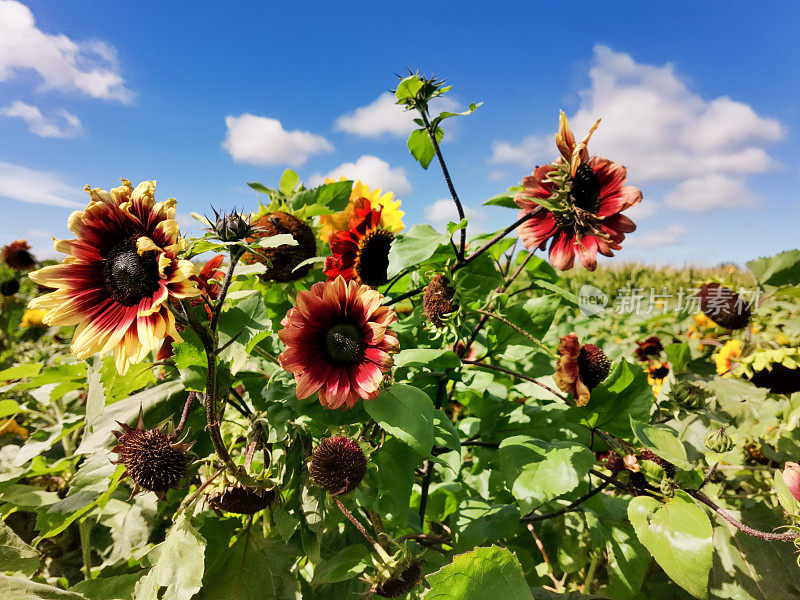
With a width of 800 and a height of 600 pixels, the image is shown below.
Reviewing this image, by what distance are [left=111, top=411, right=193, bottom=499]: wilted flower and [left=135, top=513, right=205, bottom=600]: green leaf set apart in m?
0.05

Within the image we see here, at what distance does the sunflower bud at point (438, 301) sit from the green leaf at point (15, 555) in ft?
2.14

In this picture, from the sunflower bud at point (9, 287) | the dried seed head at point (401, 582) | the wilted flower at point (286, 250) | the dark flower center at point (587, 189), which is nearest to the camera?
the dried seed head at point (401, 582)

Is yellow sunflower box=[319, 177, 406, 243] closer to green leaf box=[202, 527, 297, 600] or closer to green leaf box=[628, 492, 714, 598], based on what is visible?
green leaf box=[202, 527, 297, 600]

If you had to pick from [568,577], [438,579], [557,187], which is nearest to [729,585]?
[568,577]

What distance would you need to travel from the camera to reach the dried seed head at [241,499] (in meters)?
0.55

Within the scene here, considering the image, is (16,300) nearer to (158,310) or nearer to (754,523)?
(158,310)

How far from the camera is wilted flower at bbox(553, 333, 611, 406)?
735 millimetres

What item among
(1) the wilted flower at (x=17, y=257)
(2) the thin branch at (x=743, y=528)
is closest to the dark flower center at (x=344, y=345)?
(2) the thin branch at (x=743, y=528)

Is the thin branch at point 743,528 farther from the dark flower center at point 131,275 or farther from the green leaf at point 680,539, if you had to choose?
the dark flower center at point 131,275

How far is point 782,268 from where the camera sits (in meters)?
1.19

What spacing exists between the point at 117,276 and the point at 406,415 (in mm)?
368

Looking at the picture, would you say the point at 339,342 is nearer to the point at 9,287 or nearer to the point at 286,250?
the point at 286,250

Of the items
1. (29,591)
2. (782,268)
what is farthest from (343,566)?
(782,268)

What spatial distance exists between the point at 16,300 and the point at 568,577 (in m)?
2.70
